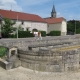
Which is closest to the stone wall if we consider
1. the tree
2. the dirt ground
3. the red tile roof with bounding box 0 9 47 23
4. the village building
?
the dirt ground

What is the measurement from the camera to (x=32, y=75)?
9281mm

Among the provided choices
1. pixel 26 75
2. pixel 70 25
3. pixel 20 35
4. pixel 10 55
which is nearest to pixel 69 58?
pixel 26 75

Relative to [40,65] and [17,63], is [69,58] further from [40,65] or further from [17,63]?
[17,63]

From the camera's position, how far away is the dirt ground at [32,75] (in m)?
8.78

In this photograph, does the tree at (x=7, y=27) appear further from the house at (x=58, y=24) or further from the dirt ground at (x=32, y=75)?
the dirt ground at (x=32, y=75)

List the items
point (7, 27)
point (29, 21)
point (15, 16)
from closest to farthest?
point (7, 27) → point (15, 16) → point (29, 21)

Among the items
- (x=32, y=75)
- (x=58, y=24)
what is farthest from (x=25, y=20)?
(x=32, y=75)

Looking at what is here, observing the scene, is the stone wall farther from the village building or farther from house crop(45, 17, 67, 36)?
house crop(45, 17, 67, 36)

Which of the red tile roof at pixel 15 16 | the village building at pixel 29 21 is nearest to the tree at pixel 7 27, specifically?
the village building at pixel 29 21

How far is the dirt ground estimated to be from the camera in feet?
28.8

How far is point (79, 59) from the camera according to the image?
1115 centimetres

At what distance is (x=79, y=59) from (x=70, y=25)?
208 feet

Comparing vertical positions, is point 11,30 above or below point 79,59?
above

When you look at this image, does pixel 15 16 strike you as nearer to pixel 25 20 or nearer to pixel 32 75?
pixel 25 20
